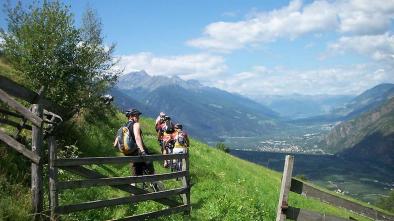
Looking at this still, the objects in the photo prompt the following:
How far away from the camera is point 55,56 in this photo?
3497cm

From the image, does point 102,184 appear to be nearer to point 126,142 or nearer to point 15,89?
point 15,89

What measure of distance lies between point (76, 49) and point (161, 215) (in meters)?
25.0

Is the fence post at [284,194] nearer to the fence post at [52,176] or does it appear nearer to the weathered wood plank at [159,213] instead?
the weathered wood plank at [159,213]

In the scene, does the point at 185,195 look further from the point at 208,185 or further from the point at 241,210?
the point at 208,185

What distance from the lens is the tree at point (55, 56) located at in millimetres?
33344

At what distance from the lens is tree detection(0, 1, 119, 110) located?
1313 inches

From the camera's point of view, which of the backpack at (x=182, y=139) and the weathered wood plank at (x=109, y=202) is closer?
the weathered wood plank at (x=109, y=202)

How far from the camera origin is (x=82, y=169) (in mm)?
12180

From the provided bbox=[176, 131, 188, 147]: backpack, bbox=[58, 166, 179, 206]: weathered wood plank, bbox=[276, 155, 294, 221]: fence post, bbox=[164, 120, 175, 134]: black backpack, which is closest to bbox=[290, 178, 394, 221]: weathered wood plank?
bbox=[276, 155, 294, 221]: fence post

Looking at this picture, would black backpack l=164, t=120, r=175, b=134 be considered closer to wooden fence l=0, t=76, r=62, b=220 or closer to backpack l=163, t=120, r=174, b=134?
backpack l=163, t=120, r=174, b=134

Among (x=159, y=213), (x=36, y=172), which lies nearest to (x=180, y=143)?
(x=159, y=213)

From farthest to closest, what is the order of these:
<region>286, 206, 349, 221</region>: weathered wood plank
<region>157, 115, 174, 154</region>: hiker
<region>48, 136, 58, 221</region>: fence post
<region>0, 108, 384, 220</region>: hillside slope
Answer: <region>157, 115, 174, 154</region>: hiker < <region>0, 108, 384, 220</region>: hillside slope < <region>286, 206, 349, 221</region>: weathered wood plank < <region>48, 136, 58, 221</region>: fence post

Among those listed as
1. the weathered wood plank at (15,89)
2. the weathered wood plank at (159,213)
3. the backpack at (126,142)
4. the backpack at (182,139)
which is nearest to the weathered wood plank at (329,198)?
the weathered wood plank at (159,213)

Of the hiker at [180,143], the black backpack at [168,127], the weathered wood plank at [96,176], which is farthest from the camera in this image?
the black backpack at [168,127]
